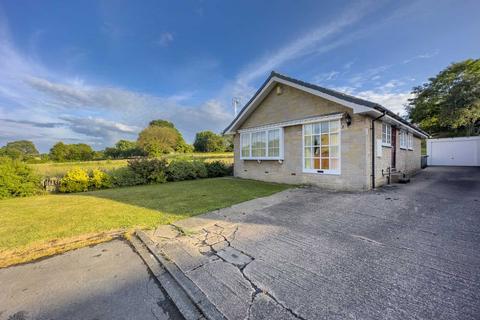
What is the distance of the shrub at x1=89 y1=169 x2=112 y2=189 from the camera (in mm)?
10445

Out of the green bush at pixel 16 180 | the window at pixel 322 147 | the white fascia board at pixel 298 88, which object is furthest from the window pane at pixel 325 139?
the green bush at pixel 16 180

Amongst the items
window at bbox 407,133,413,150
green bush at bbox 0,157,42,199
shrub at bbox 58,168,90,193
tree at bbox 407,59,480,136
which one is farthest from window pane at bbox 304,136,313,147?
tree at bbox 407,59,480,136

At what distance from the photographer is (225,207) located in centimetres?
600

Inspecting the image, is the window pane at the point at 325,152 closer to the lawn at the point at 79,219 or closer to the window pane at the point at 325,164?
the window pane at the point at 325,164

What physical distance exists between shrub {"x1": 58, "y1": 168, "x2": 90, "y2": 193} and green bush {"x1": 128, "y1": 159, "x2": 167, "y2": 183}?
7.23ft

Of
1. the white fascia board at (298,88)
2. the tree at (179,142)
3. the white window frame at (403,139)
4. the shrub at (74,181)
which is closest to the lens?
the white fascia board at (298,88)

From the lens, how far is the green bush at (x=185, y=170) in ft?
42.7

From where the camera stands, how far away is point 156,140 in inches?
1959

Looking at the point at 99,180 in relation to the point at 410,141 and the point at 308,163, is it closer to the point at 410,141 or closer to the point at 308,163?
the point at 308,163

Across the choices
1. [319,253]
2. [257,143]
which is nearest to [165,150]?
[257,143]

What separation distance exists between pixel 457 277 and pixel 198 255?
3.46m

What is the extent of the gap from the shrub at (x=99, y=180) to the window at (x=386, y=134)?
13.9m

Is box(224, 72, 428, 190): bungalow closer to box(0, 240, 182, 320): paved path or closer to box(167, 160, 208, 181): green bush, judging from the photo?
box(167, 160, 208, 181): green bush

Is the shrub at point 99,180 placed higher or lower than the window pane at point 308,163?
lower
